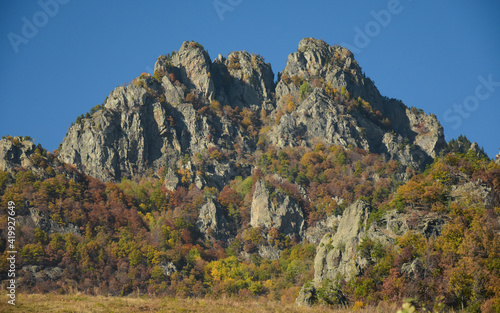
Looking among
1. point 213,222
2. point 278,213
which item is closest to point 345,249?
point 278,213

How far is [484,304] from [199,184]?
317 feet

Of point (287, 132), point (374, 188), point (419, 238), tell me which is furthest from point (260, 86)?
point (419, 238)

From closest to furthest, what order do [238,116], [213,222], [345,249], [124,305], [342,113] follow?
[124,305] → [345,249] → [213,222] → [342,113] → [238,116]

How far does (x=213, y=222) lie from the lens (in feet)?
400

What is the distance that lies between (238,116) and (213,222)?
162ft

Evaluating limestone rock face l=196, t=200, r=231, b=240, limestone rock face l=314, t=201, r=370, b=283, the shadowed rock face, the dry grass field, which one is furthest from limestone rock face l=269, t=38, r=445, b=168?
the dry grass field

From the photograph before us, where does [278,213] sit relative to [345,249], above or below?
above

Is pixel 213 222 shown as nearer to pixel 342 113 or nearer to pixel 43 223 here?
pixel 43 223

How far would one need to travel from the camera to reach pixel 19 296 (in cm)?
3912

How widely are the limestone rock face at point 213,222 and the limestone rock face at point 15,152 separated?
42.1m

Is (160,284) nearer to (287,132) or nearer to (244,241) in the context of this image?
(244,241)

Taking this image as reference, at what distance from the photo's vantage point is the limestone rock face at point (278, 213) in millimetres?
117938

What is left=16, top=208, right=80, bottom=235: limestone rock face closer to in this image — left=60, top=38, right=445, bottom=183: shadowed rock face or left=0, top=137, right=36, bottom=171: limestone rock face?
left=0, top=137, right=36, bottom=171: limestone rock face

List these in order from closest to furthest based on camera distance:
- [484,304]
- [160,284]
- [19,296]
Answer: [19,296] < [484,304] < [160,284]
